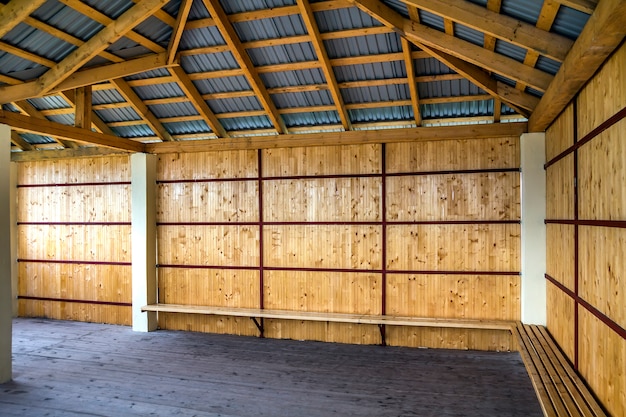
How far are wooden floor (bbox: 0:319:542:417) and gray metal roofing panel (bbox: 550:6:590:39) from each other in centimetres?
358

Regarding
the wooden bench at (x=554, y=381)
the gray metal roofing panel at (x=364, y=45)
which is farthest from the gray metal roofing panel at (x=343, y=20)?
the wooden bench at (x=554, y=381)

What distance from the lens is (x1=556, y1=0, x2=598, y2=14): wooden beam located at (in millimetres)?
3139

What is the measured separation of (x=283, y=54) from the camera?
6.58 m

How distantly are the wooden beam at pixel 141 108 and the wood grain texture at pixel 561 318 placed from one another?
21.6 ft

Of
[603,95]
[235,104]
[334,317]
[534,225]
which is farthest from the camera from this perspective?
[235,104]

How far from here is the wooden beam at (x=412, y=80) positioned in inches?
233

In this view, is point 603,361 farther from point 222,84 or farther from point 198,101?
point 198,101

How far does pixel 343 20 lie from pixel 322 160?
2.28 m

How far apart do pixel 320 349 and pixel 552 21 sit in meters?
5.18

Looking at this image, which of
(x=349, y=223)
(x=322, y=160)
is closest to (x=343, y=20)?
(x=322, y=160)

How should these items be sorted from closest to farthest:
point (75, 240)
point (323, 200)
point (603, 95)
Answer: point (603, 95), point (323, 200), point (75, 240)

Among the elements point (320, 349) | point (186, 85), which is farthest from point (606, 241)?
point (186, 85)

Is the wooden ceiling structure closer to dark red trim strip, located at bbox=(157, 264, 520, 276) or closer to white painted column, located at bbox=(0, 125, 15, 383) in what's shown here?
white painted column, located at bbox=(0, 125, 15, 383)

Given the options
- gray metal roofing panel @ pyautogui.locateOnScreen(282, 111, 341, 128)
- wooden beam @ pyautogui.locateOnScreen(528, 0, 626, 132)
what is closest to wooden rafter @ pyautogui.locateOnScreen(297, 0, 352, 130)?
gray metal roofing panel @ pyautogui.locateOnScreen(282, 111, 341, 128)
